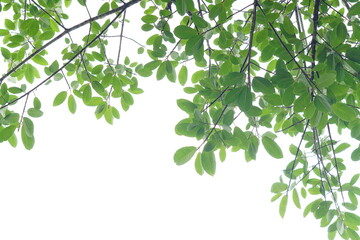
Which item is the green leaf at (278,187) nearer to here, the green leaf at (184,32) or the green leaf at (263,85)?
the green leaf at (263,85)

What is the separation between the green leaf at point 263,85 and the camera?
819 millimetres

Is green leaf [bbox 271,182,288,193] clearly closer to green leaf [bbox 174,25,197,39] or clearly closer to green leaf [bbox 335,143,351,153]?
green leaf [bbox 335,143,351,153]

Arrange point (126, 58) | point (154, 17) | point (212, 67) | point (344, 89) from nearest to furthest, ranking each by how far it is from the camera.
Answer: point (344, 89) → point (154, 17) → point (212, 67) → point (126, 58)

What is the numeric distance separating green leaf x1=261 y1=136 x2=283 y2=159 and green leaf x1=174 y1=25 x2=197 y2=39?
0.36 metres

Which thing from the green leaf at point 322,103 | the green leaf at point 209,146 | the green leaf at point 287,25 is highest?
the green leaf at point 287,25

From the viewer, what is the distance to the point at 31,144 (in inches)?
36.8

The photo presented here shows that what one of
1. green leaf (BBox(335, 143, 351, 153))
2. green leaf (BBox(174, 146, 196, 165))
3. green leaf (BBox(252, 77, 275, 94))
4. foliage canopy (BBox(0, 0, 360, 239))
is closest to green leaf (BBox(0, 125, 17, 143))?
foliage canopy (BBox(0, 0, 360, 239))

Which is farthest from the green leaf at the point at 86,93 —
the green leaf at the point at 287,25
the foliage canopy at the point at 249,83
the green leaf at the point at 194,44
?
the green leaf at the point at 287,25

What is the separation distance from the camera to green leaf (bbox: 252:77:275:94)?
32.2 inches

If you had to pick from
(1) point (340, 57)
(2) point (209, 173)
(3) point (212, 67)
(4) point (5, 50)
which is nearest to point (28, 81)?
(4) point (5, 50)

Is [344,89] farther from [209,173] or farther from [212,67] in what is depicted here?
[212,67]

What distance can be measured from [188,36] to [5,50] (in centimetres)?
75

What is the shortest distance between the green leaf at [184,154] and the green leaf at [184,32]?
31cm

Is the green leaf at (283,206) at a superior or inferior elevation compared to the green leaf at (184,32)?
inferior
